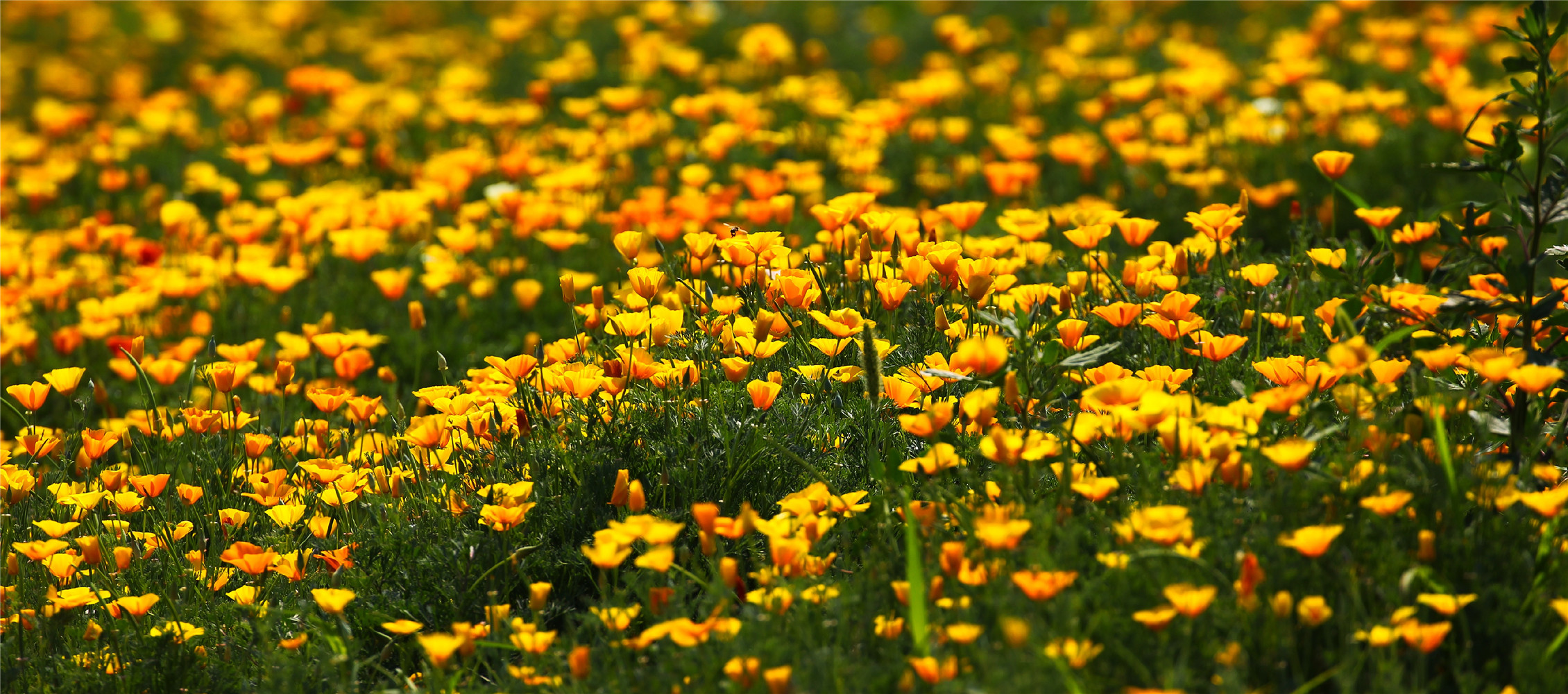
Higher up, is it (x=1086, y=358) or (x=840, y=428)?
(x=1086, y=358)

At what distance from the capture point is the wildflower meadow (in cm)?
215

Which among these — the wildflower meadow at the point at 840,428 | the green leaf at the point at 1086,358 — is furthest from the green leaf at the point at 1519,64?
→ the green leaf at the point at 1086,358

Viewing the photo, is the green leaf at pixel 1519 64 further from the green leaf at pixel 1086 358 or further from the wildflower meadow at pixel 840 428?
the green leaf at pixel 1086 358

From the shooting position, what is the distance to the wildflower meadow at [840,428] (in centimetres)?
215

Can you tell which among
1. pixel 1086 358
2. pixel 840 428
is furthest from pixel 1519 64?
pixel 840 428

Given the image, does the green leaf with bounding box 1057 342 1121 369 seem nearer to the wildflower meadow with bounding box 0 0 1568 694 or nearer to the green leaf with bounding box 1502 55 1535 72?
the wildflower meadow with bounding box 0 0 1568 694

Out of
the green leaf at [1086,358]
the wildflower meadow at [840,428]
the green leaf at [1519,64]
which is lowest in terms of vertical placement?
the wildflower meadow at [840,428]

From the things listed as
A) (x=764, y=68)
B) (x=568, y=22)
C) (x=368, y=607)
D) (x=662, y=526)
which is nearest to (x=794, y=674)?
(x=662, y=526)

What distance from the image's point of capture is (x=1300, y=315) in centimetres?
325

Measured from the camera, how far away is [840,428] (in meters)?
2.85

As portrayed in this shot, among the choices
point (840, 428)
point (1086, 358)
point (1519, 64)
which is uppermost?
point (1519, 64)

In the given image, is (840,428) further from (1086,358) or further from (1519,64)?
(1519,64)

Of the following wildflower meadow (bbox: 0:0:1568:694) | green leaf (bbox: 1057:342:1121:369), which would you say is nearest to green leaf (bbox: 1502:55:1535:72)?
wildflower meadow (bbox: 0:0:1568:694)

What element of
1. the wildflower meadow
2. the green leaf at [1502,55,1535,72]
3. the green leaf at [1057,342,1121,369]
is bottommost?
the wildflower meadow
